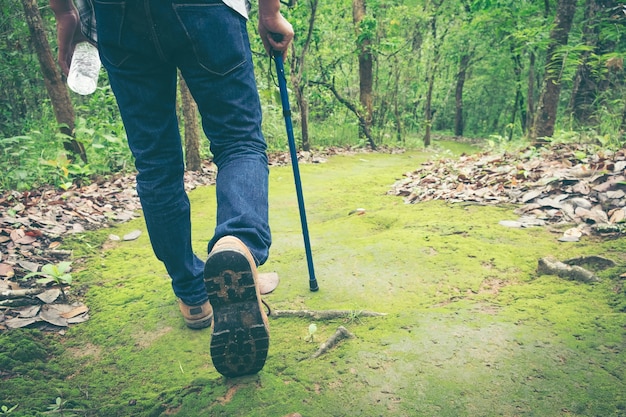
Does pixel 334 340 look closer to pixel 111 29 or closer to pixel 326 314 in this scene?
pixel 326 314

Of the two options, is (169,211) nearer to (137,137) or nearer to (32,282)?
(137,137)

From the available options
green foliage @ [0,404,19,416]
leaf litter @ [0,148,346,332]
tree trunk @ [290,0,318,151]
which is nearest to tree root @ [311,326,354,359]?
green foliage @ [0,404,19,416]

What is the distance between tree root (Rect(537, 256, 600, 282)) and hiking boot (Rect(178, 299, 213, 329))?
1575mm

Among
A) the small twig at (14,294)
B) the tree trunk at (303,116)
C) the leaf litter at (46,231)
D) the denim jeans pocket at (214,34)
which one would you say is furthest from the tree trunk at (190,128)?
the denim jeans pocket at (214,34)

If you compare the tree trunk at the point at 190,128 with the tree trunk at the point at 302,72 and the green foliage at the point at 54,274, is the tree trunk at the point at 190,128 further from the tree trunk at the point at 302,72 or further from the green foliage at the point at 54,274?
the green foliage at the point at 54,274

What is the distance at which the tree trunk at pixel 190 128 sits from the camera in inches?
201

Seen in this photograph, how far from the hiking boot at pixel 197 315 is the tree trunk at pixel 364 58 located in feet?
28.2

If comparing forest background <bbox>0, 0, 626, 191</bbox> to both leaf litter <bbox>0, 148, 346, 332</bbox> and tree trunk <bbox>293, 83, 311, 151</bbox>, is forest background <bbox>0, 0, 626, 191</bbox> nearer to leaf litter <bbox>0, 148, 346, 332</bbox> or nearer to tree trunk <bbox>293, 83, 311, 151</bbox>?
tree trunk <bbox>293, 83, 311, 151</bbox>

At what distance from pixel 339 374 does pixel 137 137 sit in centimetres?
113

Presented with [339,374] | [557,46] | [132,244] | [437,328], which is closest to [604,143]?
[557,46]

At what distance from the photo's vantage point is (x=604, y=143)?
346 cm

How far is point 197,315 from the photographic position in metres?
1.66

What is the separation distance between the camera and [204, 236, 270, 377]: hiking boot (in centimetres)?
108

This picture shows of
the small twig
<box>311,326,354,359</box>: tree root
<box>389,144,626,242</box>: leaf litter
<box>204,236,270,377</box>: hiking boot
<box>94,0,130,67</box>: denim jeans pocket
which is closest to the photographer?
<box>204,236,270,377</box>: hiking boot
